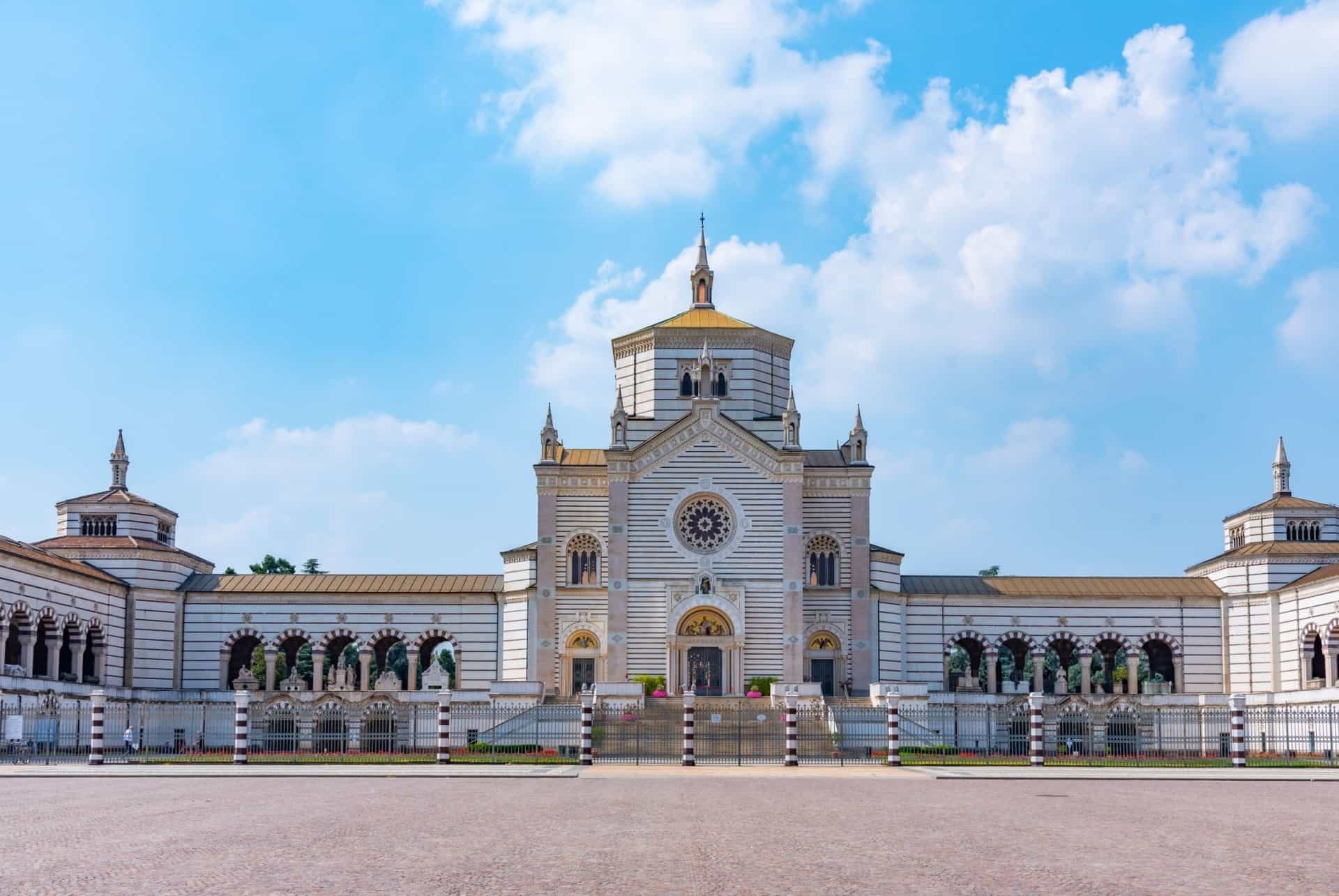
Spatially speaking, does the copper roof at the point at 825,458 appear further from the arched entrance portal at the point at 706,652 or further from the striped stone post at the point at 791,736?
the striped stone post at the point at 791,736

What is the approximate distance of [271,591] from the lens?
60625 millimetres

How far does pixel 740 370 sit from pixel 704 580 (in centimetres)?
934

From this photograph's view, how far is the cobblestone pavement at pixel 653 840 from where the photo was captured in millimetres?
12992

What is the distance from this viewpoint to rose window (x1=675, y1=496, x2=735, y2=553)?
57.8 m

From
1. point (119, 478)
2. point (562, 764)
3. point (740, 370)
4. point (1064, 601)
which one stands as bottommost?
point (562, 764)

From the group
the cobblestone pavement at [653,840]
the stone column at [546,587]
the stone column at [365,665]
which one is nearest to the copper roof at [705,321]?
the stone column at [546,587]

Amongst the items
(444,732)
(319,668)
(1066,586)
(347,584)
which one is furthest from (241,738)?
(1066,586)

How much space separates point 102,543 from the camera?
5909 cm

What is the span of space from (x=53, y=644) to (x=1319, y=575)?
42569 mm

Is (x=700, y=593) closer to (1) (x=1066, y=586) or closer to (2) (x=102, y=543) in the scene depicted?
(1) (x=1066, y=586)

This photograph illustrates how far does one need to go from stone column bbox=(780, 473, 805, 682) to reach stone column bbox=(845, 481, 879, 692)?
1.83 metres

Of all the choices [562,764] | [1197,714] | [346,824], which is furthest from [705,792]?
[1197,714]

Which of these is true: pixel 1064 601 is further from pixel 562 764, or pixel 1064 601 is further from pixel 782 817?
pixel 782 817

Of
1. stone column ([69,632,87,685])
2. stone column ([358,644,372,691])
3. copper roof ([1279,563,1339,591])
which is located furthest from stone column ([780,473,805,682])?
stone column ([69,632,87,685])
